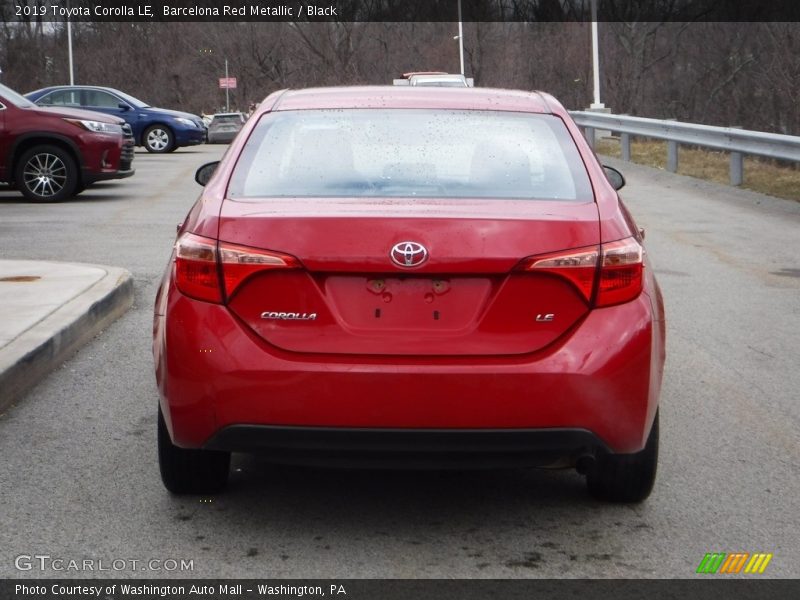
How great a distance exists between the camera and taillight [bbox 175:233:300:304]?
14.1ft

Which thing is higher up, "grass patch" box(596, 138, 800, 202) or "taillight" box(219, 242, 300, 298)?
"taillight" box(219, 242, 300, 298)

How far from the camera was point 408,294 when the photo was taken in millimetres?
4270

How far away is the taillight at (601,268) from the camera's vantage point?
4.31m

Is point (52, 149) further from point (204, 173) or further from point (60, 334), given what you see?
point (204, 173)

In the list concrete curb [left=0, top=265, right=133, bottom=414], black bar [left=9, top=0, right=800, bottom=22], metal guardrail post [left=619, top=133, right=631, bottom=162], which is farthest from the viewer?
black bar [left=9, top=0, right=800, bottom=22]

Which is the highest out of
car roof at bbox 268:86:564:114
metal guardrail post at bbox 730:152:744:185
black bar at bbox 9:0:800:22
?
black bar at bbox 9:0:800:22

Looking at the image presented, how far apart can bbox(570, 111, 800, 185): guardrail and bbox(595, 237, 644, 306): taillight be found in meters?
13.2

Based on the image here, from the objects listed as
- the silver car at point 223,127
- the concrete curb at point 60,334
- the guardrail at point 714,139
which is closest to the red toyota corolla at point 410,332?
the concrete curb at point 60,334

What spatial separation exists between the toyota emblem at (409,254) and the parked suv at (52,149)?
1429 centimetres

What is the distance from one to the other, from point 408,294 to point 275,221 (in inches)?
19.3

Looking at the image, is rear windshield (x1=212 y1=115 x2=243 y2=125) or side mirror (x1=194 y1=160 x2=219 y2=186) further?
rear windshield (x1=212 y1=115 x2=243 y2=125)

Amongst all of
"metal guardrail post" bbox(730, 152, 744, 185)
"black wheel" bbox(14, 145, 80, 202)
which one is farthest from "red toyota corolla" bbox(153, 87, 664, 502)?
"metal guardrail post" bbox(730, 152, 744, 185)

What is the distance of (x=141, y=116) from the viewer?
31.9 meters
